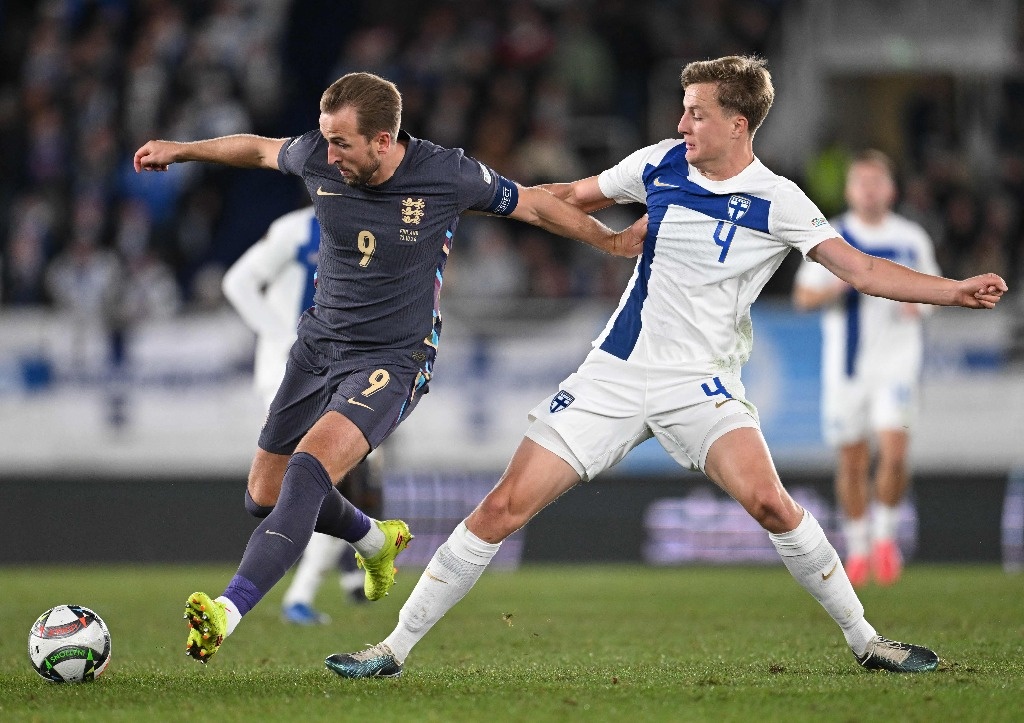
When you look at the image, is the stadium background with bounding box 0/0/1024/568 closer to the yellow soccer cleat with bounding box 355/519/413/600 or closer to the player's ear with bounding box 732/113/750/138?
the yellow soccer cleat with bounding box 355/519/413/600

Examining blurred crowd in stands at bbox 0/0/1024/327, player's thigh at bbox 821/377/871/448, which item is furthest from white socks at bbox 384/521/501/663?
blurred crowd in stands at bbox 0/0/1024/327

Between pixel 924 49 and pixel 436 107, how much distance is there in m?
5.95

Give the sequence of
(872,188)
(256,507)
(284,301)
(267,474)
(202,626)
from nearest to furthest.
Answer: (202,626) → (267,474) → (256,507) → (284,301) → (872,188)

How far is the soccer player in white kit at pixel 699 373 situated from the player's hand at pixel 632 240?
10cm

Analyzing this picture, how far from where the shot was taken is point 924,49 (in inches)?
725

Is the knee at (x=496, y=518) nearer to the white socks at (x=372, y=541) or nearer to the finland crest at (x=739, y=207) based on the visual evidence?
the white socks at (x=372, y=541)

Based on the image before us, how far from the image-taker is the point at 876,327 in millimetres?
11445

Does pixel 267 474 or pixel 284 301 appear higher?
pixel 284 301

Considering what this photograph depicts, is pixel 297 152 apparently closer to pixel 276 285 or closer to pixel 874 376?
pixel 276 285

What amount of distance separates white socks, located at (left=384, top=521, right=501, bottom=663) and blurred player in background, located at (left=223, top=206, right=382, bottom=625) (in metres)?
3.11

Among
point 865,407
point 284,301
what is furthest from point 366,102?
point 865,407

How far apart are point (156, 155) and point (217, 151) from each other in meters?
0.25

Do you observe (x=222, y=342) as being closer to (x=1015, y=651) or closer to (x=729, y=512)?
(x=729, y=512)

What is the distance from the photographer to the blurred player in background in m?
9.05
